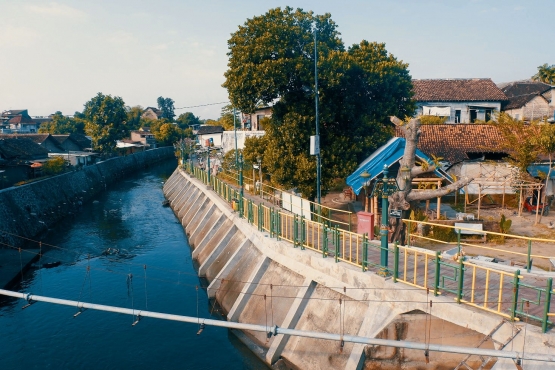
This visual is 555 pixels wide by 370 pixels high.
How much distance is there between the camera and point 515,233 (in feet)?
75.0

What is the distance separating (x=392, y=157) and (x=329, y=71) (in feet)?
21.6

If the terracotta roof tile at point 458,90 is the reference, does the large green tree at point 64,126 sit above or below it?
below

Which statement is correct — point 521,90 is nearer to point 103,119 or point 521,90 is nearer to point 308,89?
point 308,89

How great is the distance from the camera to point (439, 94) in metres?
49.9

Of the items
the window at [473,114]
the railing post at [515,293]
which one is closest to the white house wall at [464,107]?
the window at [473,114]

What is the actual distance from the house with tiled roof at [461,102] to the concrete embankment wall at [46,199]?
42068 millimetres

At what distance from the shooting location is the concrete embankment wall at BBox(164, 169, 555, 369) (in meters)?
12.4

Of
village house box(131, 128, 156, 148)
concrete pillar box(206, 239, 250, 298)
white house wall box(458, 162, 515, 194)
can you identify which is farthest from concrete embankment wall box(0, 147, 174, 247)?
white house wall box(458, 162, 515, 194)

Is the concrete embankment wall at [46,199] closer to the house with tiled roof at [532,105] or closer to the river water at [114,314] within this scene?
the river water at [114,314]

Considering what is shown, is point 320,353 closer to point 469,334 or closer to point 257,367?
point 257,367

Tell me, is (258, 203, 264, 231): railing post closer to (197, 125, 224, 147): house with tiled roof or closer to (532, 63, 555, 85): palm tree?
(532, 63, 555, 85): palm tree

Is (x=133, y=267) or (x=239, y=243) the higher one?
(x=239, y=243)

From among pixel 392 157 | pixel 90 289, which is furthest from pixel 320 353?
pixel 90 289

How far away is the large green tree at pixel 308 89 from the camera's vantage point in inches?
1005
